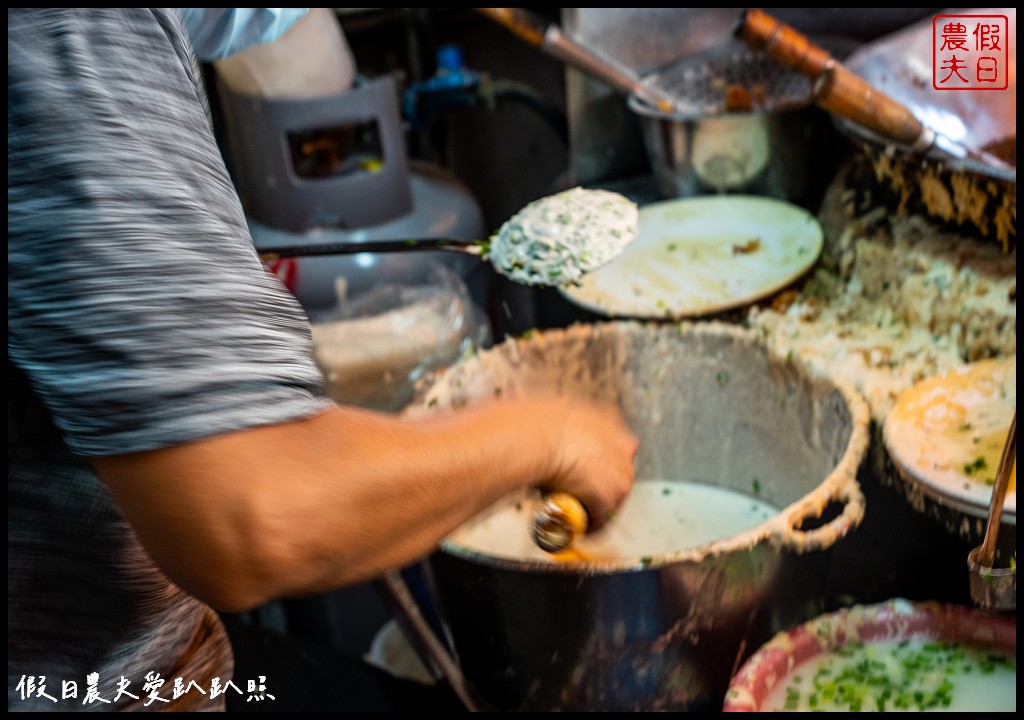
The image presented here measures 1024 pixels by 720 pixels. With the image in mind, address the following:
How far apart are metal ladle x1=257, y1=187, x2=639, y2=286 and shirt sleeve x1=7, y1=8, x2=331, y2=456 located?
0.66 meters

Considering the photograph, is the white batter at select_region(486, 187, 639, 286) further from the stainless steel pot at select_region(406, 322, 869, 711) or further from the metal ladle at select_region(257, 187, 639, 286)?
the stainless steel pot at select_region(406, 322, 869, 711)

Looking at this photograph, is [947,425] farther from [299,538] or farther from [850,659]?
[299,538]

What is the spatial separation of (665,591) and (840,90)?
36.2 inches

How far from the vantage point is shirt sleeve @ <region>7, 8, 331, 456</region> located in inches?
26.6

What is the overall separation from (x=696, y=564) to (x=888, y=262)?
0.95 meters

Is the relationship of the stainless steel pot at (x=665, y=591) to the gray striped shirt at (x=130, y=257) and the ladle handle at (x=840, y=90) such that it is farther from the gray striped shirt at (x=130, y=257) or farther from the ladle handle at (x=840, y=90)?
the gray striped shirt at (x=130, y=257)

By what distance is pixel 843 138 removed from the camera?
2234 mm

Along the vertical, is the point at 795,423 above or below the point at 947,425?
below

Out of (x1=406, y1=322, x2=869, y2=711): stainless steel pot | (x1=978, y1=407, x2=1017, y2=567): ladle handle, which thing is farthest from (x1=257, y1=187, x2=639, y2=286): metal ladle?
(x1=978, y1=407, x2=1017, y2=567): ladle handle

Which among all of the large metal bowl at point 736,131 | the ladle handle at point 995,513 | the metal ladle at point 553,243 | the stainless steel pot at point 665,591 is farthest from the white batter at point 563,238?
the large metal bowl at point 736,131

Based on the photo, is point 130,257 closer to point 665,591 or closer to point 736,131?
point 665,591

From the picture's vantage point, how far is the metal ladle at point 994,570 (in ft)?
3.11

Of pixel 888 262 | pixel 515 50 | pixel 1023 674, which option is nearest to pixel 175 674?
pixel 1023 674

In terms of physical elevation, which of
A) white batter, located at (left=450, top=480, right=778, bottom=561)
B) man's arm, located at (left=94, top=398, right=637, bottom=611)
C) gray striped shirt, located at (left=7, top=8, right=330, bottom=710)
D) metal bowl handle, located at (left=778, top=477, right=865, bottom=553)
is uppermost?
gray striped shirt, located at (left=7, top=8, right=330, bottom=710)
